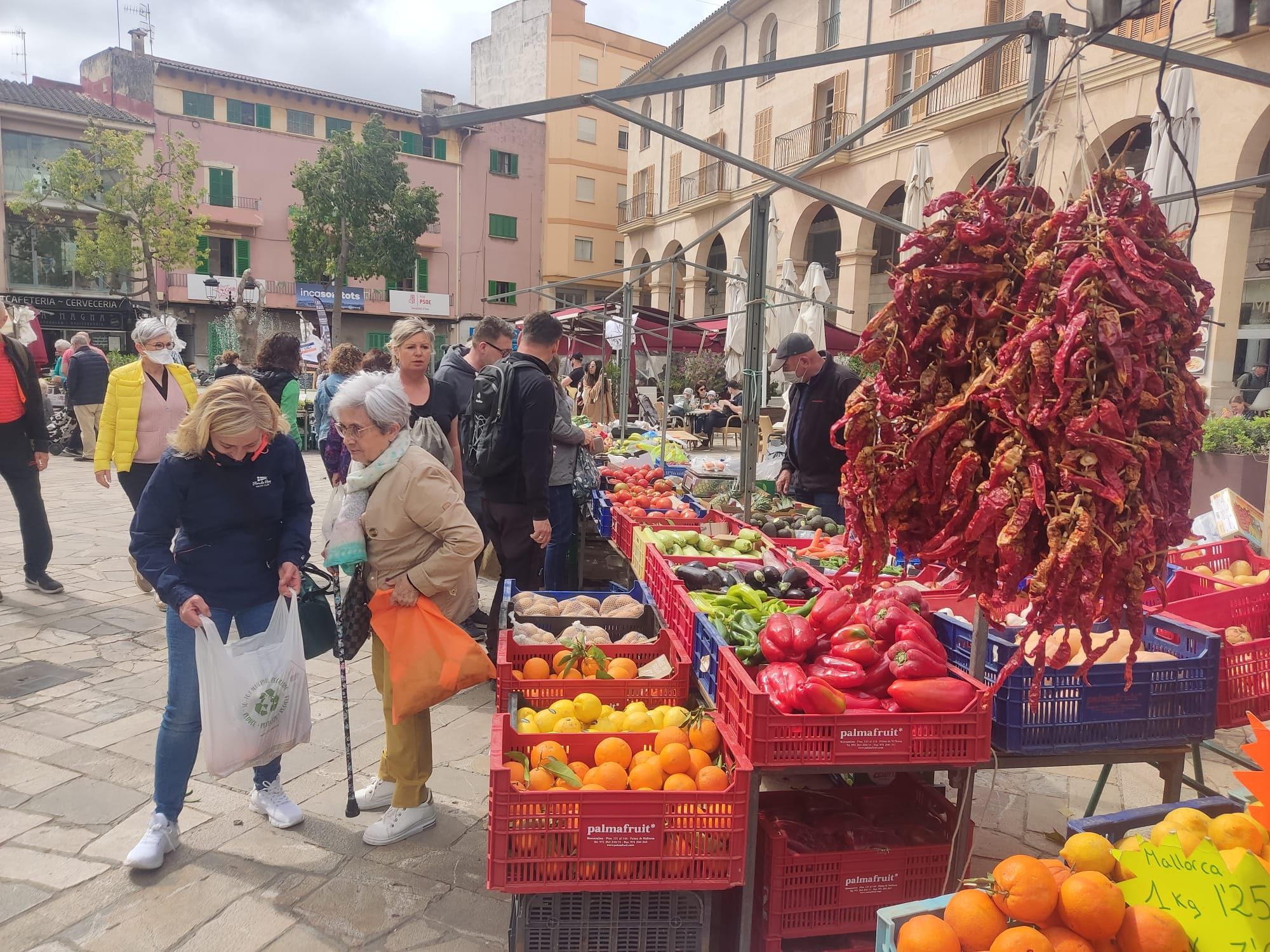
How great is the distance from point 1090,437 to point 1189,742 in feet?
5.64

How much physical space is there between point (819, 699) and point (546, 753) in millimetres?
841

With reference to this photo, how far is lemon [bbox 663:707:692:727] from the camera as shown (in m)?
2.85

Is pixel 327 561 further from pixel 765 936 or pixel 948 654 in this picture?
pixel 948 654

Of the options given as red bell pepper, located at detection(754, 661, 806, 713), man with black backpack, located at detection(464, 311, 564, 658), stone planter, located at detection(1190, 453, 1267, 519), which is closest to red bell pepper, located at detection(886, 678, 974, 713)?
red bell pepper, located at detection(754, 661, 806, 713)

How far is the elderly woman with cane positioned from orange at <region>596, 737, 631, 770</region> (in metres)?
0.94

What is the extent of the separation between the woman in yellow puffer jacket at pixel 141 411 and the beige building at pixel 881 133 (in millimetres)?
5365

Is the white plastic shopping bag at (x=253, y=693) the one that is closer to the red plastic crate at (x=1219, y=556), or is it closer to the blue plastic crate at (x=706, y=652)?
the blue plastic crate at (x=706, y=652)

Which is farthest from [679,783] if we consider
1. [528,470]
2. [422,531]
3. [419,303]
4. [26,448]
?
[419,303]

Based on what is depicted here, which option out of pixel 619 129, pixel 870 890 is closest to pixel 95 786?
pixel 870 890

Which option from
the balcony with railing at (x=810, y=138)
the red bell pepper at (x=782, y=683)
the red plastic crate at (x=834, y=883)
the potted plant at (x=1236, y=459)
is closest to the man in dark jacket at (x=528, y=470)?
the red bell pepper at (x=782, y=683)

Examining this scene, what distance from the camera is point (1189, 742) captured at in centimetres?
274

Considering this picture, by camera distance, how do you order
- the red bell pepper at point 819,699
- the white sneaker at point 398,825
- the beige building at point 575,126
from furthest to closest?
the beige building at point 575,126
the white sneaker at point 398,825
the red bell pepper at point 819,699

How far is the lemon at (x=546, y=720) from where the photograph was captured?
2.88m

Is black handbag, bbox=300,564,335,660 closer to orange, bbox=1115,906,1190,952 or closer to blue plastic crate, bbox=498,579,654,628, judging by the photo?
blue plastic crate, bbox=498,579,654,628
